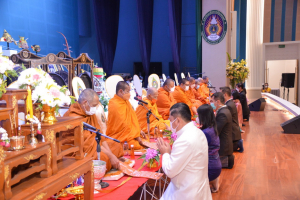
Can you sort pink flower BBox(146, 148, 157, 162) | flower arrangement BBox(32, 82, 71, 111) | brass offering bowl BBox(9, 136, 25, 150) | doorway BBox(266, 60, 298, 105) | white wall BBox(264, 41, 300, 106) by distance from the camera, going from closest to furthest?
brass offering bowl BBox(9, 136, 25, 150), flower arrangement BBox(32, 82, 71, 111), pink flower BBox(146, 148, 157, 162), white wall BBox(264, 41, 300, 106), doorway BBox(266, 60, 298, 105)

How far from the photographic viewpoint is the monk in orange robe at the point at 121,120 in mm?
4125

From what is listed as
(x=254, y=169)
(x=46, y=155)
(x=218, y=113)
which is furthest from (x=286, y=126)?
(x=46, y=155)

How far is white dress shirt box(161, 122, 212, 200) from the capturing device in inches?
88.8

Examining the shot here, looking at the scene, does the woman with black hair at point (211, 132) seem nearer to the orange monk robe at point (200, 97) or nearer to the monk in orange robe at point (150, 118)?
the monk in orange robe at point (150, 118)

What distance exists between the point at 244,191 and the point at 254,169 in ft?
2.96

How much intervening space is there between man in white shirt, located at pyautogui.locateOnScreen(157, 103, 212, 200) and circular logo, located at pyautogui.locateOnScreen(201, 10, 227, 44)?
9187 mm

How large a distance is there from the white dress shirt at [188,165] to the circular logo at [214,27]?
9.26 m

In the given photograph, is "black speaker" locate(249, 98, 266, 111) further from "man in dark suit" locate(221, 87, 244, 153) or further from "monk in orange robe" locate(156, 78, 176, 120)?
"man in dark suit" locate(221, 87, 244, 153)

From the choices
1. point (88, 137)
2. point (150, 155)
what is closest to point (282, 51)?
point (150, 155)

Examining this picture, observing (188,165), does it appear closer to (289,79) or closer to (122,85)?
(122,85)

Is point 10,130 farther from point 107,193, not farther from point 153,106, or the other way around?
point 153,106

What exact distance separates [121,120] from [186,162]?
200 centimetres

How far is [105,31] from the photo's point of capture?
30.4 feet

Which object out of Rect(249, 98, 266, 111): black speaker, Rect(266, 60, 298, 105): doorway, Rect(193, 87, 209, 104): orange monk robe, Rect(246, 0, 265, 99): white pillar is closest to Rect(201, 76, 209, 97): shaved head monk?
Rect(193, 87, 209, 104): orange monk robe
